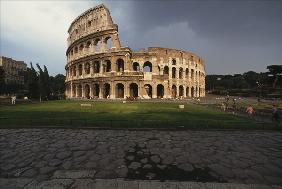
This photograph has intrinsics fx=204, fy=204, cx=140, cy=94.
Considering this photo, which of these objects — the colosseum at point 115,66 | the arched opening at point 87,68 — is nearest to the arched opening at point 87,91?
the colosseum at point 115,66

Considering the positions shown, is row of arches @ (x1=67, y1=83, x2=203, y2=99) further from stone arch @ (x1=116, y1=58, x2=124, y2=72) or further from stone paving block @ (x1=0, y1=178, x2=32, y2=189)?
stone paving block @ (x1=0, y1=178, x2=32, y2=189)

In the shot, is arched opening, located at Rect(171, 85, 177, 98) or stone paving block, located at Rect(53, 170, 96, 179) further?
arched opening, located at Rect(171, 85, 177, 98)

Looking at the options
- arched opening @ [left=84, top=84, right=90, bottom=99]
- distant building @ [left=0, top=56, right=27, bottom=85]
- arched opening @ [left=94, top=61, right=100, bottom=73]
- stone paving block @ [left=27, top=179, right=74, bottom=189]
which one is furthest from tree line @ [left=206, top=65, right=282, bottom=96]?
distant building @ [left=0, top=56, right=27, bottom=85]

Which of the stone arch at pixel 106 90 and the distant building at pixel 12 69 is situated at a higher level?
the distant building at pixel 12 69

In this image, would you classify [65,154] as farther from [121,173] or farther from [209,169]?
[209,169]

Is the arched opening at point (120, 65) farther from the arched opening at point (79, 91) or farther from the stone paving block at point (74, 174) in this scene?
the stone paving block at point (74, 174)

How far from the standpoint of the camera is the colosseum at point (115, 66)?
122 feet

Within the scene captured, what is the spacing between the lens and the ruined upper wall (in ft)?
128

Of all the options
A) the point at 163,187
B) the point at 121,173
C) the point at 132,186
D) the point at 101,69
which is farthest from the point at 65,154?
the point at 101,69

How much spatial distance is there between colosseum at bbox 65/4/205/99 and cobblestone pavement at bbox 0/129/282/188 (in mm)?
28554

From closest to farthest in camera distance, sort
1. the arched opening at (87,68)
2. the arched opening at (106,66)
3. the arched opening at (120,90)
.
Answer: the arched opening at (106,66), the arched opening at (120,90), the arched opening at (87,68)

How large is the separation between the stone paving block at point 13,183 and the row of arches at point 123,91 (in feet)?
107

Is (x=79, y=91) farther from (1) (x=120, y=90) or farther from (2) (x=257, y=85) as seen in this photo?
(2) (x=257, y=85)

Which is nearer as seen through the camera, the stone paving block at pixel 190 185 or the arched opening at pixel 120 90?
the stone paving block at pixel 190 185
